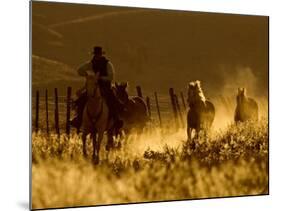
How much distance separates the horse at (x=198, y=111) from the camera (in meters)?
5.78

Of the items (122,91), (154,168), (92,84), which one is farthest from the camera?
(154,168)

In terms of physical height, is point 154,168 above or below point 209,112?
below

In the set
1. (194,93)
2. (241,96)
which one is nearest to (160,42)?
(194,93)

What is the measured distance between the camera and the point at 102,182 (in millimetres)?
5426

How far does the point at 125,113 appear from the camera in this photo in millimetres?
5520

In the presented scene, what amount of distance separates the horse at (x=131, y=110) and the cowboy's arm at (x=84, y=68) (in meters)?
0.28

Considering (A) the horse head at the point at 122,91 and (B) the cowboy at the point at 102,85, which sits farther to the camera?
(A) the horse head at the point at 122,91

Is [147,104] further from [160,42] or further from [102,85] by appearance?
[160,42]

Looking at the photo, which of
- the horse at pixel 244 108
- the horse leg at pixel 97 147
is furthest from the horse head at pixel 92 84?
the horse at pixel 244 108

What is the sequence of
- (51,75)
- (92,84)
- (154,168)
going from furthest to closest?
(154,168) → (92,84) → (51,75)

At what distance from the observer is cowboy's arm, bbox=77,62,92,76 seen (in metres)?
5.36

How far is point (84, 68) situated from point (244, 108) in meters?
1.60

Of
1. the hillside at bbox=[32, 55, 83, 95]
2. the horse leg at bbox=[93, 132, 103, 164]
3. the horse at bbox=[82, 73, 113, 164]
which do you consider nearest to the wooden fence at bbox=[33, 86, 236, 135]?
the hillside at bbox=[32, 55, 83, 95]

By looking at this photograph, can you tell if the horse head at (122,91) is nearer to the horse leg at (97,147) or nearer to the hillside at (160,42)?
the hillside at (160,42)
